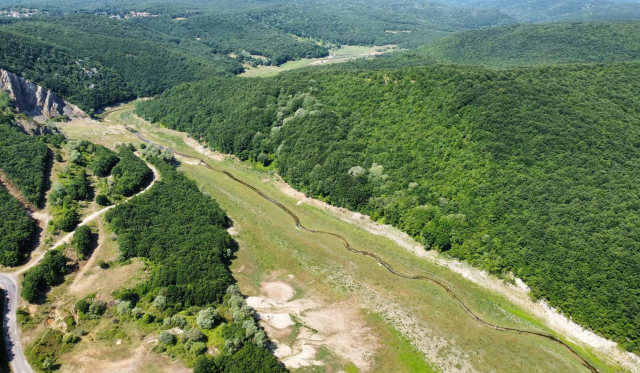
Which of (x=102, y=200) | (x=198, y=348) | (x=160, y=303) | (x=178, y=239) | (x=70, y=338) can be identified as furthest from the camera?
(x=102, y=200)

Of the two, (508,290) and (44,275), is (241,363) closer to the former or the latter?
(44,275)

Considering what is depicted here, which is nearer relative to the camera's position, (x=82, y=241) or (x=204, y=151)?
(x=82, y=241)

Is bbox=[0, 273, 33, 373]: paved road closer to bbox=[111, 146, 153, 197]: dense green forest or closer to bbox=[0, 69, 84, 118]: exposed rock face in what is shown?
bbox=[111, 146, 153, 197]: dense green forest

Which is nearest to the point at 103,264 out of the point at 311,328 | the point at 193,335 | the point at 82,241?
the point at 82,241

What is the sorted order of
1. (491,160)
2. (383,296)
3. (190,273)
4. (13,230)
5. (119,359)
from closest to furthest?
1. (119,359)
2. (190,273)
3. (383,296)
4. (13,230)
5. (491,160)

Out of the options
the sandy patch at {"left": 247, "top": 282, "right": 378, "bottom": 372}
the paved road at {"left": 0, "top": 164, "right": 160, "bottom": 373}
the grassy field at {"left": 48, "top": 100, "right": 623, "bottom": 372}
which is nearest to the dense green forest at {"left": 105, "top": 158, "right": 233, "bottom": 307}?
the grassy field at {"left": 48, "top": 100, "right": 623, "bottom": 372}

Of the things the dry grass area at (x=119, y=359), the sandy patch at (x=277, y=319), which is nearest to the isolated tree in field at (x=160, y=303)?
the dry grass area at (x=119, y=359)

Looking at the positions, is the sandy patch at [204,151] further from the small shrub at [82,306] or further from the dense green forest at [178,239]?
the small shrub at [82,306]
